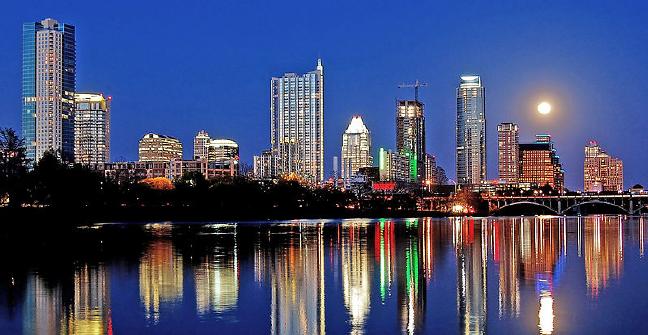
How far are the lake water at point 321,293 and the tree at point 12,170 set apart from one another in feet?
168

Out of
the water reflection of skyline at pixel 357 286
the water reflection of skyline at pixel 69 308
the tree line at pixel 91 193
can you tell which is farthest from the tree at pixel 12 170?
the water reflection of skyline at pixel 69 308

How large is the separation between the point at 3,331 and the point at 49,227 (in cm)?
6637

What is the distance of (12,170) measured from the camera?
101 meters

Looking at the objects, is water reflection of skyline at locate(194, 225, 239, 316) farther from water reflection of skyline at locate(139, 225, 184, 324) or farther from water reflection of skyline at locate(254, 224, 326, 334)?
water reflection of skyline at locate(254, 224, 326, 334)

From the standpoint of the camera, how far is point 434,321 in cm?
2209

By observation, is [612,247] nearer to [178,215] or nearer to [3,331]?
[3,331]

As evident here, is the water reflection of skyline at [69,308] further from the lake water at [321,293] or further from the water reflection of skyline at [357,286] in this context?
the water reflection of skyline at [357,286]

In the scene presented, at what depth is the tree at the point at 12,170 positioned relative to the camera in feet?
316

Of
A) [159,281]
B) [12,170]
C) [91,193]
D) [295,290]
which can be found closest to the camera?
[295,290]

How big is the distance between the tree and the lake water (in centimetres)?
5109

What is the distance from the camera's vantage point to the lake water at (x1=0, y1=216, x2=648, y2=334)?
849 inches

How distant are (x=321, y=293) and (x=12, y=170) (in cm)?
8079

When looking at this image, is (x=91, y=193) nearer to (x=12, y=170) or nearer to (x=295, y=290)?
(x=12, y=170)

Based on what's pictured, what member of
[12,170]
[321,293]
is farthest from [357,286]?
[12,170]
